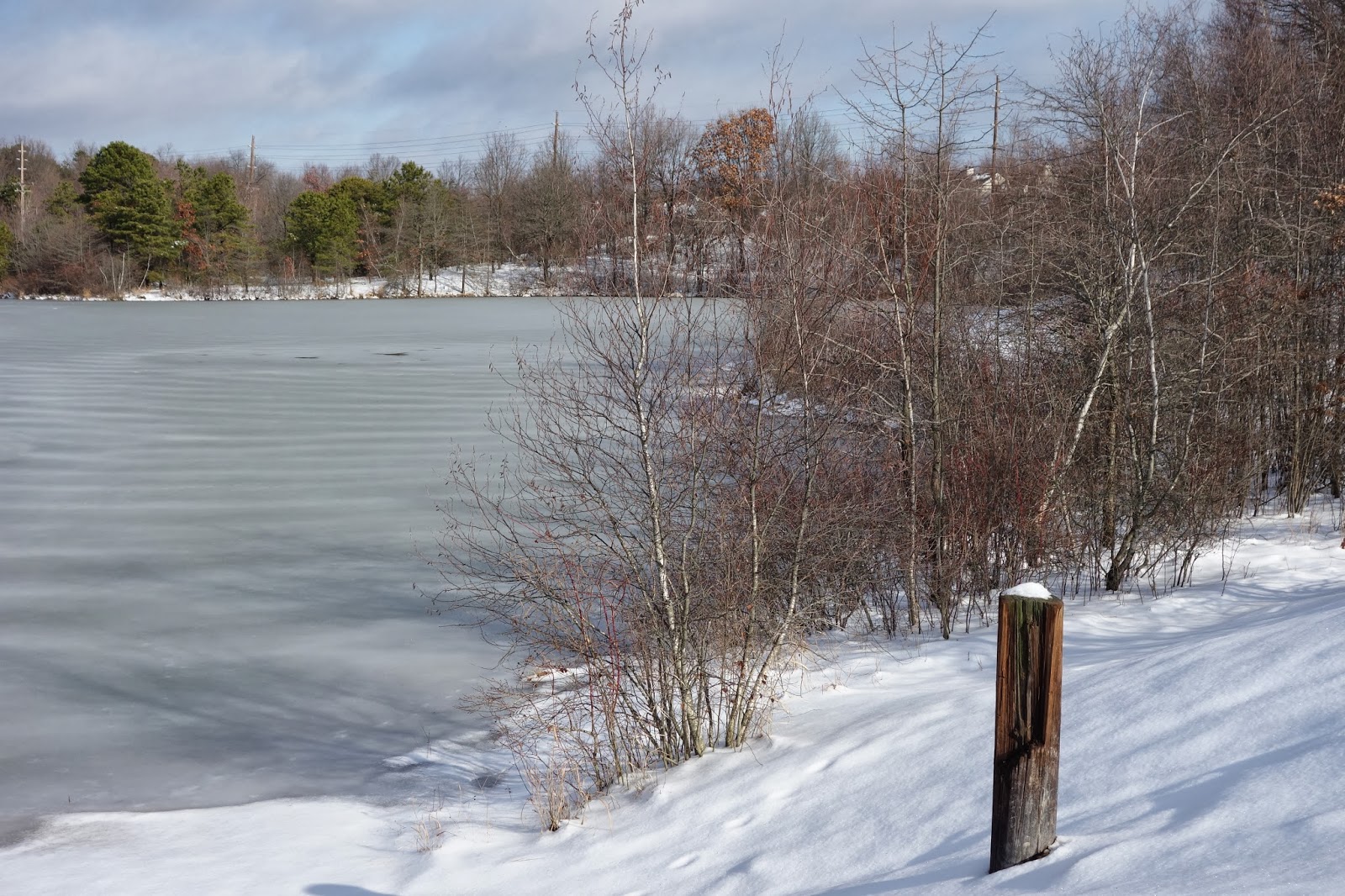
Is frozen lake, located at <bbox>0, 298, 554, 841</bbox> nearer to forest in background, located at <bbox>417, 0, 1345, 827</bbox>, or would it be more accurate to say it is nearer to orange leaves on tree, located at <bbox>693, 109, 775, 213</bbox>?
forest in background, located at <bbox>417, 0, 1345, 827</bbox>

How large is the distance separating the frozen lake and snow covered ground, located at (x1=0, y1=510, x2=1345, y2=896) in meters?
0.84

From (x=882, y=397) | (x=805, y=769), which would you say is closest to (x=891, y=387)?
(x=882, y=397)

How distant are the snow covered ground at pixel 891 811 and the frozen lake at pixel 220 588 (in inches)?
33.1

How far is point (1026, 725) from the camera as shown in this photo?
359 centimetres

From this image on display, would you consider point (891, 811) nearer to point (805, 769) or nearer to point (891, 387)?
point (805, 769)

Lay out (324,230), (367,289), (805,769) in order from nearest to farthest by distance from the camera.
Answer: (805,769) → (324,230) → (367,289)

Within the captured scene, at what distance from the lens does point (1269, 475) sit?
14055 mm

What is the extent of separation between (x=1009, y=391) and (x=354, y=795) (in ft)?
Answer: 26.2

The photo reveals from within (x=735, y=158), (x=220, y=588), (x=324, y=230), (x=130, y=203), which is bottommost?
(x=220, y=588)

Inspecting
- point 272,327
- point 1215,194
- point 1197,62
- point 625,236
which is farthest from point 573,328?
point 272,327

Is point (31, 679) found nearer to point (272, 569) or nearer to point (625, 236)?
point (272, 569)

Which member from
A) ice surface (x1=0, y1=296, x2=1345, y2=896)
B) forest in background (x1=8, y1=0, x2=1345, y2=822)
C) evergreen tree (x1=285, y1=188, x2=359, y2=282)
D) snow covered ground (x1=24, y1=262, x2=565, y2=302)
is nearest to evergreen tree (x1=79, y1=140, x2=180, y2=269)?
snow covered ground (x1=24, y1=262, x2=565, y2=302)

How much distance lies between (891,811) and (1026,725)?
169 centimetres

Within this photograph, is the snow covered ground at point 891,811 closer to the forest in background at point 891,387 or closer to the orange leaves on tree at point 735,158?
the forest in background at point 891,387
